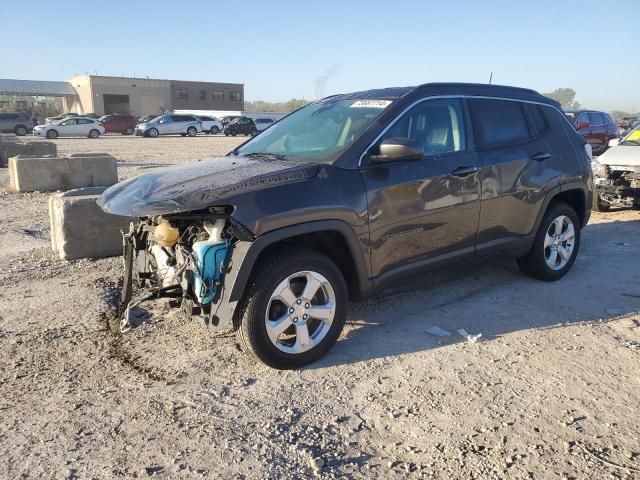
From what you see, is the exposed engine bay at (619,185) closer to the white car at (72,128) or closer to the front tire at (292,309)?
the front tire at (292,309)

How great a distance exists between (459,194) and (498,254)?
893mm

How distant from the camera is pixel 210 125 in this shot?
4562cm

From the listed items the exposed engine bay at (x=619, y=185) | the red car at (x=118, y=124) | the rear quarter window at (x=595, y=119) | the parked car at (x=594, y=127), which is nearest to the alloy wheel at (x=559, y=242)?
the exposed engine bay at (x=619, y=185)

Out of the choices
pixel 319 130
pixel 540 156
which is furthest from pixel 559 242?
pixel 319 130

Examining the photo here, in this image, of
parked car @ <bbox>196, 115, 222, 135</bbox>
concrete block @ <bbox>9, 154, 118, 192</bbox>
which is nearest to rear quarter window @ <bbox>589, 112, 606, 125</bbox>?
concrete block @ <bbox>9, 154, 118, 192</bbox>

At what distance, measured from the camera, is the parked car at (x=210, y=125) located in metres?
44.8

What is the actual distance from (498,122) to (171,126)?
39522 mm

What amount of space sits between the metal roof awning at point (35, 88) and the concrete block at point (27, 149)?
55.6 m

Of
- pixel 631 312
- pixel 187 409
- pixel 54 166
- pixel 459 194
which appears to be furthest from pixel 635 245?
pixel 54 166

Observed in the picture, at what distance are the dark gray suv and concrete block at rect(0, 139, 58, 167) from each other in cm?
1431

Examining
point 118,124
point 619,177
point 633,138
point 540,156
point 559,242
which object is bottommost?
point 559,242

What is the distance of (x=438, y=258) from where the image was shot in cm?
444

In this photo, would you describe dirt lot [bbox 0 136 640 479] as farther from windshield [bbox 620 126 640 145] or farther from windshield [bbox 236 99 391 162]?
windshield [bbox 620 126 640 145]

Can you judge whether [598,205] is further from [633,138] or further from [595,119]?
[595,119]
